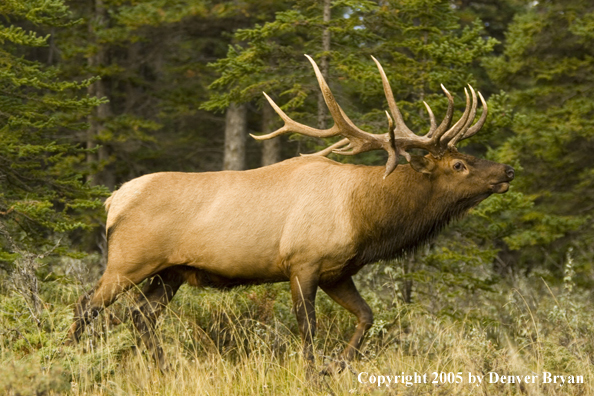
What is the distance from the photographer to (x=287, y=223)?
19.8 feet

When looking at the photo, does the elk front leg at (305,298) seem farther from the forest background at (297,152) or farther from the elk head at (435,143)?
the elk head at (435,143)

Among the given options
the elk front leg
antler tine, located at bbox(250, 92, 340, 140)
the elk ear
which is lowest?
the elk front leg

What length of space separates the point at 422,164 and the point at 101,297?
3069 mm

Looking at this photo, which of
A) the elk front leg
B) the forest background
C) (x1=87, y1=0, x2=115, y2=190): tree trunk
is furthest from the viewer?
(x1=87, y1=0, x2=115, y2=190): tree trunk

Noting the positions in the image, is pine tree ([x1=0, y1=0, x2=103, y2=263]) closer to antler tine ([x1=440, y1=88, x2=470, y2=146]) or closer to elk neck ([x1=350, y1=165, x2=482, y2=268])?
elk neck ([x1=350, y1=165, x2=482, y2=268])

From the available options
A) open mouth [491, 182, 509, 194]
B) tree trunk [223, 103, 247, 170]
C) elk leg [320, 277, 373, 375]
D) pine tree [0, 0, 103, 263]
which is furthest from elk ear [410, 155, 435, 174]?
tree trunk [223, 103, 247, 170]

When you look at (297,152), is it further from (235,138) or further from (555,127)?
(235,138)

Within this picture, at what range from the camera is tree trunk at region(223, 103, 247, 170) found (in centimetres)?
1498

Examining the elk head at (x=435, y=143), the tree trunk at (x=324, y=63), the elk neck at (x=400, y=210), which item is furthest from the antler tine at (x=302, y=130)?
the tree trunk at (x=324, y=63)

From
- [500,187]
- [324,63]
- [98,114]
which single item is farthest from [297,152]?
[98,114]

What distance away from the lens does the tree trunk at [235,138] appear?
590 inches

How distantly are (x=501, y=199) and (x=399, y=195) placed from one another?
2.42m

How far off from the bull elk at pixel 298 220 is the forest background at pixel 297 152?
0.42 m

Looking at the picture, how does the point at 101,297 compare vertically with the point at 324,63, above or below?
below
